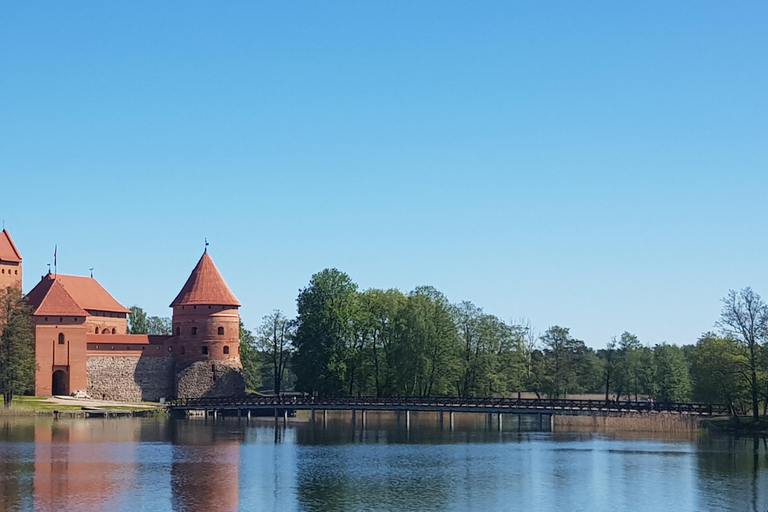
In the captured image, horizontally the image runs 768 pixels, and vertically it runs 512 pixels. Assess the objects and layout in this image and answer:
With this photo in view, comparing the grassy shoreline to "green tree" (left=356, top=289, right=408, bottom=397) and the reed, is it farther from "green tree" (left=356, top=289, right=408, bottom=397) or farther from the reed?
→ the reed

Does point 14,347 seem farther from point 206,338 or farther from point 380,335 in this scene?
point 380,335

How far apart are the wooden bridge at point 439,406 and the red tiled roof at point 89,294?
44.1 ft

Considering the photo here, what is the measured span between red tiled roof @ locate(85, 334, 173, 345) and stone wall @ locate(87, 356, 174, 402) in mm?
1197

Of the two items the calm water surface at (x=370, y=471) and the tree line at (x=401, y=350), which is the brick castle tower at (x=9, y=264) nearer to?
the tree line at (x=401, y=350)

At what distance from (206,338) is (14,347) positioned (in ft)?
52.7

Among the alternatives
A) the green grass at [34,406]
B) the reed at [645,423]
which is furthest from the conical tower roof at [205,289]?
the reed at [645,423]

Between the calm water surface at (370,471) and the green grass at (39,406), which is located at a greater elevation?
the green grass at (39,406)

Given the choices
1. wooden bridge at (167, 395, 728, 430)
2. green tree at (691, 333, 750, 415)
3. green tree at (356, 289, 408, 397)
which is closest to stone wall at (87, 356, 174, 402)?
wooden bridge at (167, 395, 728, 430)

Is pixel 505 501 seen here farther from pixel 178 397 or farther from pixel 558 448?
pixel 178 397

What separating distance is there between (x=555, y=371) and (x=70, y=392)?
36.5 meters

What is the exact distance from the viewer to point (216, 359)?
242 ft

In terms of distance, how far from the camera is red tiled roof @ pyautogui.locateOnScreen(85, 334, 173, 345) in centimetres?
7319

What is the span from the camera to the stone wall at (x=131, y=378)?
7231 centimetres

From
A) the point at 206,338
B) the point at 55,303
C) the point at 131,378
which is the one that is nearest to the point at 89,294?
the point at 55,303
